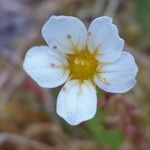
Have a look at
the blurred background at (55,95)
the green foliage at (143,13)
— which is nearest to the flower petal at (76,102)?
the blurred background at (55,95)

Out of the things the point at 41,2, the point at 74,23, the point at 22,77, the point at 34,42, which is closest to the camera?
the point at 74,23

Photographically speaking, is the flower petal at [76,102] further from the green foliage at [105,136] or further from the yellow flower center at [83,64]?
the green foliage at [105,136]

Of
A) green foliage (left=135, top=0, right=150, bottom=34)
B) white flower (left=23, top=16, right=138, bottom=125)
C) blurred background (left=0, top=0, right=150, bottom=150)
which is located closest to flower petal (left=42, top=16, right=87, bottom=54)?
white flower (left=23, top=16, right=138, bottom=125)

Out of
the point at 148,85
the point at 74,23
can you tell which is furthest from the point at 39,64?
the point at 148,85

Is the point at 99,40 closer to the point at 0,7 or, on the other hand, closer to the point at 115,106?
the point at 115,106

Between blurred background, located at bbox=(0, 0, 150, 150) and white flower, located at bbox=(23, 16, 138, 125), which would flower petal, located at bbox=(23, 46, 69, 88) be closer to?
white flower, located at bbox=(23, 16, 138, 125)
